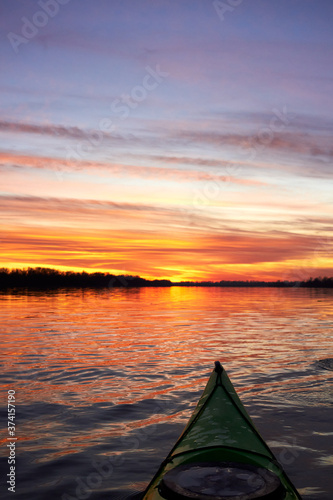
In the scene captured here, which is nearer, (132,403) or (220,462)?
(220,462)

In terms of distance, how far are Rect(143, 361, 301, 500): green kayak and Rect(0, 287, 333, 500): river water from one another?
1.15 meters

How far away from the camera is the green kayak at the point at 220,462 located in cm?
543

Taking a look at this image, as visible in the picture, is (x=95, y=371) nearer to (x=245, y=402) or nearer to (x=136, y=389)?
(x=136, y=389)

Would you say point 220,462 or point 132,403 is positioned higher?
point 220,462

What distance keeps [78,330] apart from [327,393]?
57.2ft

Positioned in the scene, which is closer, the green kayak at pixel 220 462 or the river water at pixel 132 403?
the green kayak at pixel 220 462

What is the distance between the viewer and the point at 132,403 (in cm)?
1153

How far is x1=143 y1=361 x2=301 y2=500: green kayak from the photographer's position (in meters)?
5.43

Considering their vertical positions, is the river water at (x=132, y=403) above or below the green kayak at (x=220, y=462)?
below

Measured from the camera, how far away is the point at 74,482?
7336mm

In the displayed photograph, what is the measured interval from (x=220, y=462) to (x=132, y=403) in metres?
5.54

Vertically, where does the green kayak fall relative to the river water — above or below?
above

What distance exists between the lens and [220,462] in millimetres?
6309

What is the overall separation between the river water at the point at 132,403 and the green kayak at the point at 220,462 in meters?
1.15
